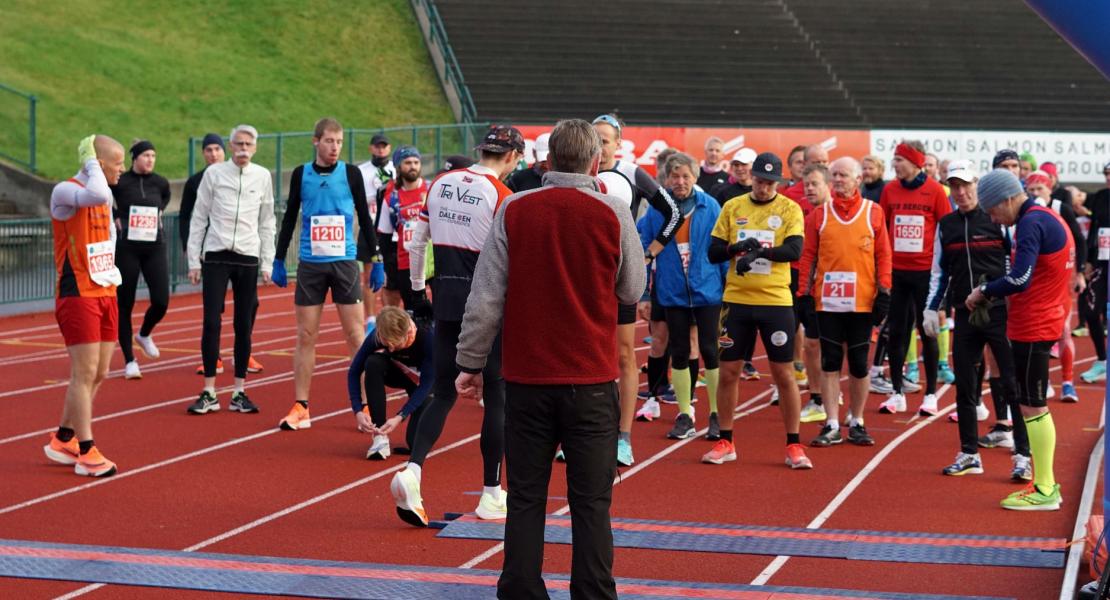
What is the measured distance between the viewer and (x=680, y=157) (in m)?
10.0

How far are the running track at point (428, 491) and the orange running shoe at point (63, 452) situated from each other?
3.6 inches

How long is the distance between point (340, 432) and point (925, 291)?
4.71 meters

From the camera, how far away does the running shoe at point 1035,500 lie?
8.23m

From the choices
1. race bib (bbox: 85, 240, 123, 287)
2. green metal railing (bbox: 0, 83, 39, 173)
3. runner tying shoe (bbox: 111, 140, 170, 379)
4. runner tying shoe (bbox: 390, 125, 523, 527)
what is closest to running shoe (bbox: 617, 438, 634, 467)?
runner tying shoe (bbox: 390, 125, 523, 527)

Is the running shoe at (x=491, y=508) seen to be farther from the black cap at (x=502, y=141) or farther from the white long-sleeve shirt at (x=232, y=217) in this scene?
the white long-sleeve shirt at (x=232, y=217)

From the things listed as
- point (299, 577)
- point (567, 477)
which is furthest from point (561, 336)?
point (299, 577)

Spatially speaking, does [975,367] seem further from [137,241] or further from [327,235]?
[137,241]

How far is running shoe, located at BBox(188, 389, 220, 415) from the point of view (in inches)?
443

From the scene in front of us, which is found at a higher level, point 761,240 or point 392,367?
point 761,240

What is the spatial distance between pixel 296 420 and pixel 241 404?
86 cm

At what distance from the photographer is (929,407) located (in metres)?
11.6

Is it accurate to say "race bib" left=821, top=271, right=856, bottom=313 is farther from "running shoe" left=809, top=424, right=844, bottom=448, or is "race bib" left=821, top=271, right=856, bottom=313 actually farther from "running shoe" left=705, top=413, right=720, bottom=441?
"running shoe" left=705, top=413, right=720, bottom=441

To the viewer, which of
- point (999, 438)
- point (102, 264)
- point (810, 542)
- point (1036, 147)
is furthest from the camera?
point (1036, 147)

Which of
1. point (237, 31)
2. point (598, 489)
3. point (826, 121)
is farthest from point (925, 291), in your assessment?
point (237, 31)
